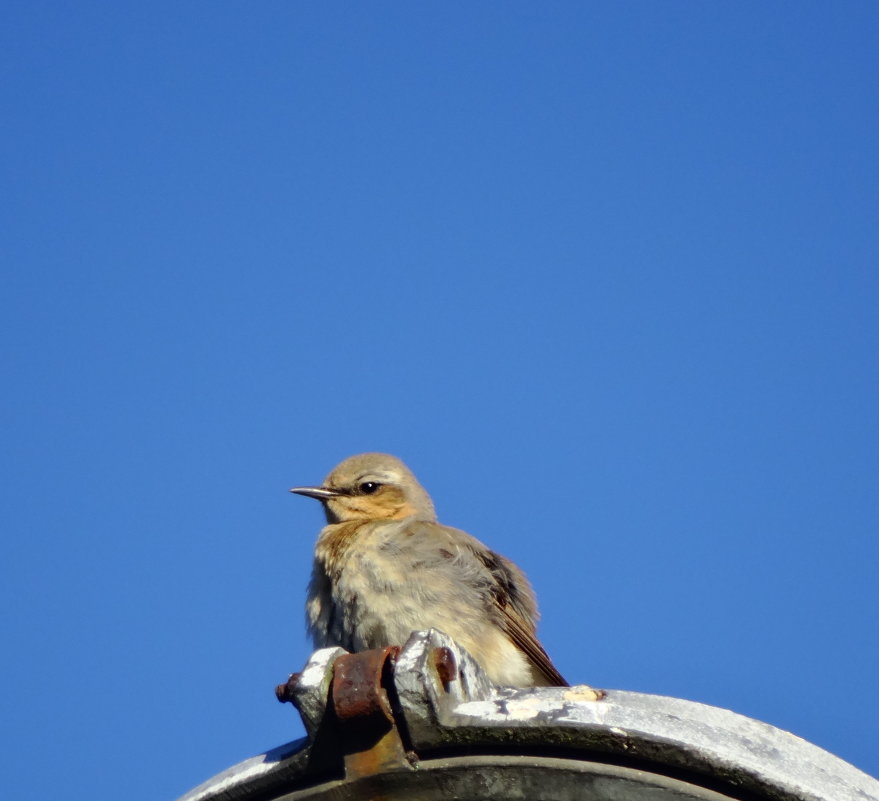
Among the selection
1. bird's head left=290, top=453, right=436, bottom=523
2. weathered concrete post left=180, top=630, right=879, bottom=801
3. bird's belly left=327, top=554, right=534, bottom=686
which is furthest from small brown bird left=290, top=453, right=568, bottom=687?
weathered concrete post left=180, top=630, right=879, bottom=801

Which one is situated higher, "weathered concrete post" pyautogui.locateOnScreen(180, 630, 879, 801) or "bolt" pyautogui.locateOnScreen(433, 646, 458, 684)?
"bolt" pyautogui.locateOnScreen(433, 646, 458, 684)

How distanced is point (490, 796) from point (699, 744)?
52 centimetres

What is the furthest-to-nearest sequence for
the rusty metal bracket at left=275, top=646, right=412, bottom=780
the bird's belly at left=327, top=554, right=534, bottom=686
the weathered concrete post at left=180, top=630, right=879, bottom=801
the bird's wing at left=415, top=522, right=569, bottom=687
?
the bird's wing at left=415, top=522, right=569, bottom=687 < the bird's belly at left=327, top=554, right=534, bottom=686 < the rusty metal bracket at left=275, top=646, right=412, bottom=780 < the weathered concrete post at left=180, top=630, right=879, bottom=801

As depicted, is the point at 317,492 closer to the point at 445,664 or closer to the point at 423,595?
the point at 423,595

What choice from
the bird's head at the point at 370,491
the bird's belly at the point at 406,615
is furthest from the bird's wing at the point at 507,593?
the bird's head at the point at 370,491

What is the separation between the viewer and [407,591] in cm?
611

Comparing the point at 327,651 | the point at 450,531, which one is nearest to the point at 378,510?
the point at 450,531

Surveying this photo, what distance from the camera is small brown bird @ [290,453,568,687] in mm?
6023

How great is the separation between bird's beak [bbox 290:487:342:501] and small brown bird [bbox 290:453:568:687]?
2.68ft

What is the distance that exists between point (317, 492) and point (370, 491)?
1.15 ft

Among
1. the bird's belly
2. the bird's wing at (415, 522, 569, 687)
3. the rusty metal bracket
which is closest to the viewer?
the rusty metal bracket

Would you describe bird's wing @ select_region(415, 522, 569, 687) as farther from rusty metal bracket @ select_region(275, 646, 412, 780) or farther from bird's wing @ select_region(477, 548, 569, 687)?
rusty metal bracket @ select_region(275, 646, 412, 780)

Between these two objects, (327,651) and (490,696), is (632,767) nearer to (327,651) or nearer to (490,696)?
(490,696)

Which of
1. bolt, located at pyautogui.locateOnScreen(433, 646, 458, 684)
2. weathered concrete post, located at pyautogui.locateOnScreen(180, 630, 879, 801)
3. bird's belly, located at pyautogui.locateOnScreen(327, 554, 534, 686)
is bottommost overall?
weathered concrete post, located at pyautogui.locateOnScreen(180, 630, 879, 801)
